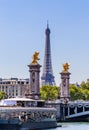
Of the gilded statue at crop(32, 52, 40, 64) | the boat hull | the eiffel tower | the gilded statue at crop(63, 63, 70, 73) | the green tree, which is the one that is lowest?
the boat hull

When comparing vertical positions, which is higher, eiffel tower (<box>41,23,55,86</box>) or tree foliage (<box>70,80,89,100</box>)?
eiffel tower (<box>41,23,55,86</box>)

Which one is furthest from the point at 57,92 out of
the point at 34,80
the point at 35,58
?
the point at 35,58

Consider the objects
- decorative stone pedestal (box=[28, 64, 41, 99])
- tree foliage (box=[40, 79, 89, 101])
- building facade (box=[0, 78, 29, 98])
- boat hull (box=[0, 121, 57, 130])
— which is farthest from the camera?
building facade (box=[0, 78, 29, 98])

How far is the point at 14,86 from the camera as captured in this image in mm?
142500

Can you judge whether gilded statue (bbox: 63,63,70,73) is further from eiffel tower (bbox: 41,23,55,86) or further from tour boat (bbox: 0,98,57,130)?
eiffel tower (bbox: 41,23,55,86)

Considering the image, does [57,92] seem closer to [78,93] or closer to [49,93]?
[49,93]

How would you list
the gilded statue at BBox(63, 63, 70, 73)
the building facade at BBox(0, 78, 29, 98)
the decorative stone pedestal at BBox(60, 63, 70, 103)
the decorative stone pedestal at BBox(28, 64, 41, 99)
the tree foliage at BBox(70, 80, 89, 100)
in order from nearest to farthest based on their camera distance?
the decorative stone pedestal at BBox(28, 64, 41, 99) → the decorative stone pedestal at BBox(60, 63, 70, 103) → the gilded statue at BBox(63, 63, 70, 73) → the tree foliage at BBox(70, 80, 89, 100) → the building facade at BBox(0, 78, 29, 98)

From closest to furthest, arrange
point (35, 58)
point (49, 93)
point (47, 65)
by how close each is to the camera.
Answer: point (35, 58) < point (49, 93) < point (47, 65)

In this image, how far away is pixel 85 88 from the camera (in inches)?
4289

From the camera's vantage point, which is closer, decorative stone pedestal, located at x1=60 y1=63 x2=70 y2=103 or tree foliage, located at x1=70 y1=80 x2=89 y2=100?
decorative stone pedestal, located at x1=60 y1=63 x2=70 y2=103

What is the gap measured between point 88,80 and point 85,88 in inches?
154

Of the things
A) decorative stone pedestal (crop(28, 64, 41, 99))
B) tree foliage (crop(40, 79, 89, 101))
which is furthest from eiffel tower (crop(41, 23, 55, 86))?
decorative stone pedestal (crop(28, 64, 41, 99))

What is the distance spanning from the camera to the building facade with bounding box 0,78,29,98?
140875 mm

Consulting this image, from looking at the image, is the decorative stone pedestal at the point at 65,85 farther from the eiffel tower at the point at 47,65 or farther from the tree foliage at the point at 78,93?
the eiffel tower at the point at 47,65
